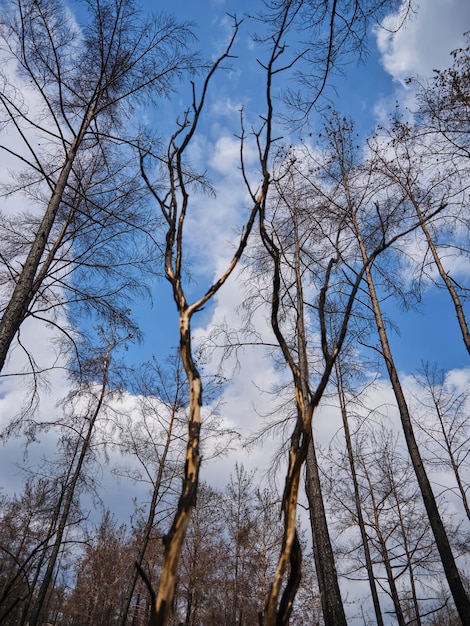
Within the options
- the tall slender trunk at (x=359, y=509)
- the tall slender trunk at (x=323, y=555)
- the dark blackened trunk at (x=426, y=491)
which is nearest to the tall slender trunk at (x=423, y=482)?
the dark blackened trunk at (x=426, y=491)

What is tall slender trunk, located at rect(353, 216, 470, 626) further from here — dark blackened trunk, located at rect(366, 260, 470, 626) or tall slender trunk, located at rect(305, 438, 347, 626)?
tall slender trunk, located at rect(305, 438, 347, 626)

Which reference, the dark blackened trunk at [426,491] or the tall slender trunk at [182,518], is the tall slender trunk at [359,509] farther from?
the tall slender trunk at [182,518]

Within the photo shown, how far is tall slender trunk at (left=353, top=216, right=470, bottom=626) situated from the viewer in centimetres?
527

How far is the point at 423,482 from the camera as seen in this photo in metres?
5.95

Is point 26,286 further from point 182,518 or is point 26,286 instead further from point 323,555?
point 323,555

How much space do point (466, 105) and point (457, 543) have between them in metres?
12.6

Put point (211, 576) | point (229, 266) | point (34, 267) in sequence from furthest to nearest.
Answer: point (211, 576)
point (34, 267)
point (229, 266)

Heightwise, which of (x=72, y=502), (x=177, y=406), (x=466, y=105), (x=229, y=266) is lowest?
(x=229, y=266)

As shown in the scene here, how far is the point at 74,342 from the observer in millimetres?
6250

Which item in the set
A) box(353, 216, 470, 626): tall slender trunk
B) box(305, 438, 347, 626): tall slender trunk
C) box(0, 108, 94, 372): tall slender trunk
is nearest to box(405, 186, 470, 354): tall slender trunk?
box(353, 216, 470, 626): tall slender trunk

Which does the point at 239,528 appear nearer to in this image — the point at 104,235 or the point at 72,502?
the point at 72,502

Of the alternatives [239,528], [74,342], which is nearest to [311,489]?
[74,342]

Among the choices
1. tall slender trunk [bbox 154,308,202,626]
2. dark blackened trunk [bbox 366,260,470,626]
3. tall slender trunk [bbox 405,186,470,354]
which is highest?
tall slender trunk [bbox 405,186,470,354]

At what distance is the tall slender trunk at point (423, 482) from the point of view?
17.3 feet
